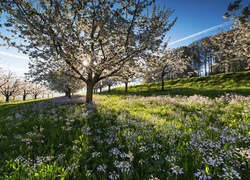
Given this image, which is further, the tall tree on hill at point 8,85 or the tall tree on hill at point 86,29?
the tall tree on hill at point 8,85

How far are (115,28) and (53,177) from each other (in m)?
11.2

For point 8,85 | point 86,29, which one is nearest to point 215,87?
point 86,29

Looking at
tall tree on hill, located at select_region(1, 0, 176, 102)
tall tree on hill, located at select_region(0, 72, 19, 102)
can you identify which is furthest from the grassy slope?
tall tree on hill, located at select_region(0, 72, 19, 102)

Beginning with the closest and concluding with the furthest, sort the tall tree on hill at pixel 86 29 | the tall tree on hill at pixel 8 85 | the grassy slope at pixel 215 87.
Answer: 1. the tall tree on hill at pixel 86 29
2. the grassy slope at pixel 215 87
3. the tall tree on hill at pixel 8 85

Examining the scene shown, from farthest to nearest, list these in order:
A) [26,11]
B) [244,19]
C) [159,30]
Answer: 1. [244,19]
2. [159,30]
3. [26,11]

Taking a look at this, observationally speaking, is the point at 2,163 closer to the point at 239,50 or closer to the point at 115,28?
the point at 115,28

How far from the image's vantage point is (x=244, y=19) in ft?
55.7

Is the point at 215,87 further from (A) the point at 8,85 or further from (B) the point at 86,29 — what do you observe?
(A) the point at 8,85

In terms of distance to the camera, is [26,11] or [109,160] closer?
[109,160]

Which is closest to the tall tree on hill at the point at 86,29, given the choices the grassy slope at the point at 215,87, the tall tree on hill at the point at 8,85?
the grassy slope at the point at 215,87

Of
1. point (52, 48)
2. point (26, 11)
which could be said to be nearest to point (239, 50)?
point (52, 48)

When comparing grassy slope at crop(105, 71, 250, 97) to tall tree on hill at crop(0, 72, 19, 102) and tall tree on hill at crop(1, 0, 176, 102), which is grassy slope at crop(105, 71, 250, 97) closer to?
tall tree on hill at crop(1, 0, 176, 102)

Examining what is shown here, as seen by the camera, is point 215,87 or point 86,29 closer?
point 86,29

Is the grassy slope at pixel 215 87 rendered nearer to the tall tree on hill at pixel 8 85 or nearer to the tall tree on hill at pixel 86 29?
the tall tree on hill at pixel 86 29
